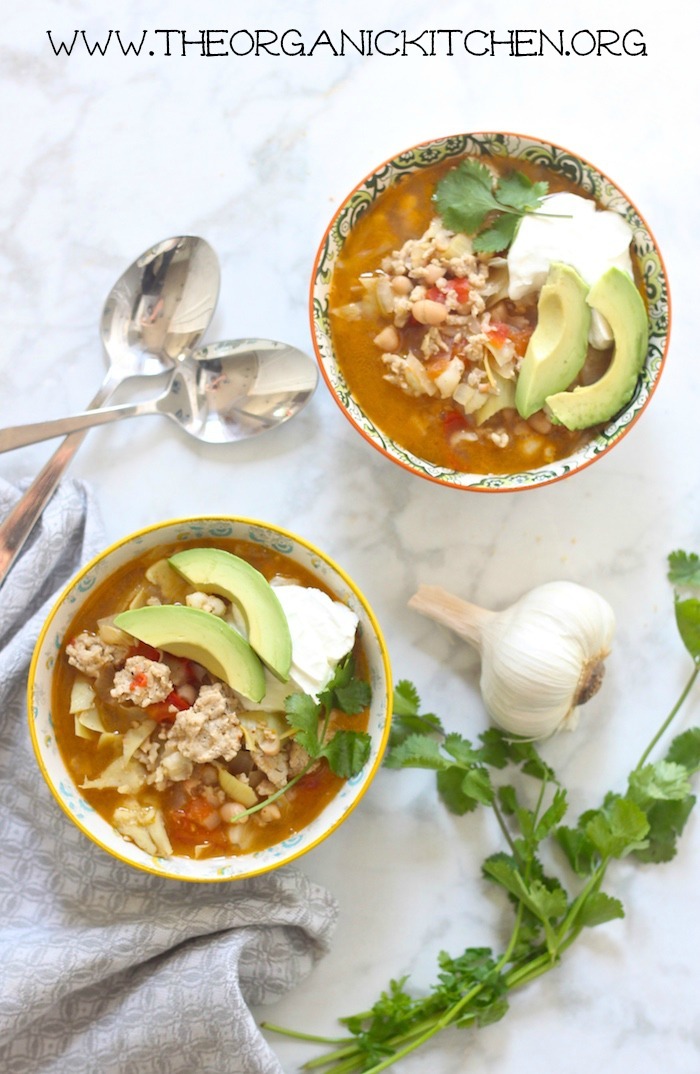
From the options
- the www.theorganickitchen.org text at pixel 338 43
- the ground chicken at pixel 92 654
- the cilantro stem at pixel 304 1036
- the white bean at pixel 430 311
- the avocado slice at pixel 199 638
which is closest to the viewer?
the avocado slice at pixel 199 638

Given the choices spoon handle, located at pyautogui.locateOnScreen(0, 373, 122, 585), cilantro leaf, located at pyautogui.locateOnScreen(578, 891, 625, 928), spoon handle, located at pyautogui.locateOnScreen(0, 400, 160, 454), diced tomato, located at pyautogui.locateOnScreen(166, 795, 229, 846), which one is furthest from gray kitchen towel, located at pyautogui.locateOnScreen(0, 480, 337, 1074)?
cilantro leaf, located at pyautogui.locateOnScreen(578, 891, 625, 928)

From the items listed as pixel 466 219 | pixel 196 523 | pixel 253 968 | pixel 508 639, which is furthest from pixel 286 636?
pixel 466 219

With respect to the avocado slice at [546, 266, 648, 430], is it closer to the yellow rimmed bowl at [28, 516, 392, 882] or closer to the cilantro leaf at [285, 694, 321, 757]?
the yellow rimmed bowl at [28, 516, 392, 882]

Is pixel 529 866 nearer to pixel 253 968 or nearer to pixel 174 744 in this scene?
pixel 253 968

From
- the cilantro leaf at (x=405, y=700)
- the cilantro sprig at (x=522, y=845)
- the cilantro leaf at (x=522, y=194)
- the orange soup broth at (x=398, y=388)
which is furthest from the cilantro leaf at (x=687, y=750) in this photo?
the cilantro leaf at (x=522, y=194)

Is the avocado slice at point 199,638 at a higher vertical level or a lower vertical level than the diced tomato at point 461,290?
lower

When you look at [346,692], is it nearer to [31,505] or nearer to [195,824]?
[195,824]

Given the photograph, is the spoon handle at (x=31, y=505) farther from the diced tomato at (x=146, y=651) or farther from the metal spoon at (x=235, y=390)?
the diced tomato at (x=146, y=651)
